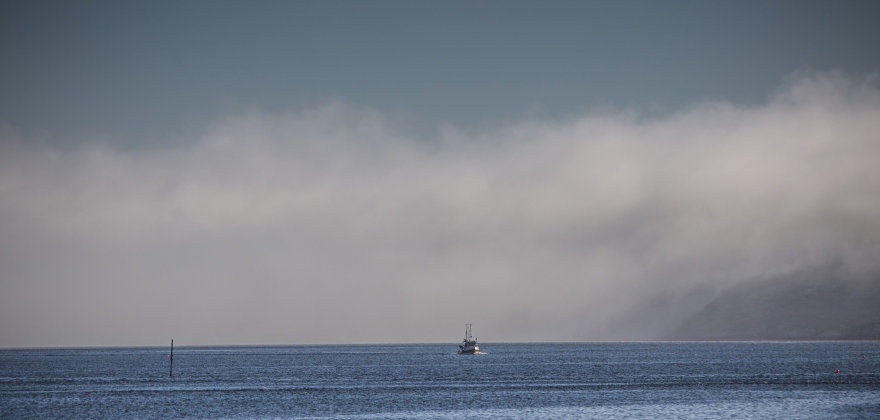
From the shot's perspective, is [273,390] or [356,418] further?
[273,390]

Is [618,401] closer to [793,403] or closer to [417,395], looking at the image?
[793,403]

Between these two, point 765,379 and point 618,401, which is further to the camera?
point 765,379

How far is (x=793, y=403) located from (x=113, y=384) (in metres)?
105

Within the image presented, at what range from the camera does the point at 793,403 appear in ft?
284

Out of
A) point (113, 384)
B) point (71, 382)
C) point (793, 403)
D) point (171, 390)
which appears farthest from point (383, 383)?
point (793, 403)

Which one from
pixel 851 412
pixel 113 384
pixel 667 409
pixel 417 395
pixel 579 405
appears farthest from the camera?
pixel 113 384

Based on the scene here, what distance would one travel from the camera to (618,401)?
92.8m

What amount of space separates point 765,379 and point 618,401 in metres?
46.5

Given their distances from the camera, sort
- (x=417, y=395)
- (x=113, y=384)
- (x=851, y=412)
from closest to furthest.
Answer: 1. (x=851, y=412)
2. (x=417, y=395)
3. (x=113, y=384)

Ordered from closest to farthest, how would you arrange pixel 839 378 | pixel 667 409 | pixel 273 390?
pixel 667 409 → pixel 273 390 → pixel 839 378

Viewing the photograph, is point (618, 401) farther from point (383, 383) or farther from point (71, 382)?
point (71, 382)

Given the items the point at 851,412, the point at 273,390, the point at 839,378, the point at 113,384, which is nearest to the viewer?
the point at 851,412

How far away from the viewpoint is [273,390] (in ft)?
385

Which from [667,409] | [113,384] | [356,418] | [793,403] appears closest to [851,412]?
[793,403]
